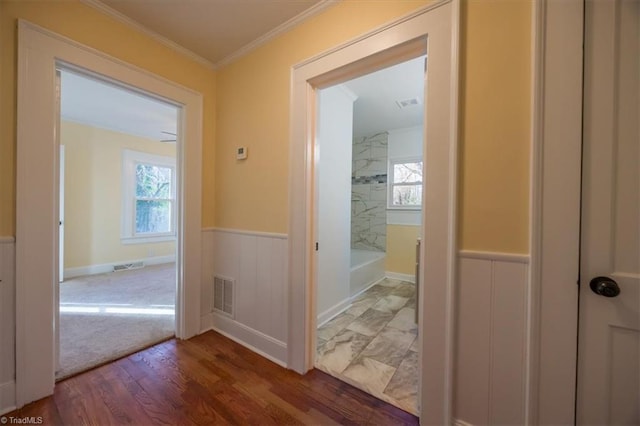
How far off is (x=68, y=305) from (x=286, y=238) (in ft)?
9.81

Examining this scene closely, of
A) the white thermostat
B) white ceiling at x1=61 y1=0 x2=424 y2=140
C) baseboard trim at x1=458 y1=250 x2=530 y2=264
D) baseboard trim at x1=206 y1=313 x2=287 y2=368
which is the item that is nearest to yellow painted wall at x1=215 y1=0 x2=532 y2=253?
baseboard trim at x1=458 y1=250 x2=530 y2=264

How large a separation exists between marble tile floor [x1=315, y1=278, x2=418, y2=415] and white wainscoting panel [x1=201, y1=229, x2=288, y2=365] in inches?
17.8

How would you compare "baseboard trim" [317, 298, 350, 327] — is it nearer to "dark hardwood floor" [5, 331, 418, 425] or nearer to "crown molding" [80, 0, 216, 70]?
"dark hardwood floor" [5, 331, 418, 425]

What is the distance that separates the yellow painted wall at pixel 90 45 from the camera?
1.38m

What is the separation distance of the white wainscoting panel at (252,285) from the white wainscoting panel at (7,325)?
1.14m

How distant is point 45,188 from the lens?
151cm

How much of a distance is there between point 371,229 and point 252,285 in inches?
120

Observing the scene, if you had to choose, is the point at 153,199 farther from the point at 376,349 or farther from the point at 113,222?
the point at 376,349

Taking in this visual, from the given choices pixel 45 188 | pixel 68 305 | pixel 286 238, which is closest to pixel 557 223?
pixel 286 238

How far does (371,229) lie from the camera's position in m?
4.72

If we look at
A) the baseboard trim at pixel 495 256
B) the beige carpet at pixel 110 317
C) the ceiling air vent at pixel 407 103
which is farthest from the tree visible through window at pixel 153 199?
the baseboard trim at pixel 495 256

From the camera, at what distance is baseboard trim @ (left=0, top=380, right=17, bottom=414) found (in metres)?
1.37

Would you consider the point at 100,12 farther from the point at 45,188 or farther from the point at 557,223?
the point at 557,223

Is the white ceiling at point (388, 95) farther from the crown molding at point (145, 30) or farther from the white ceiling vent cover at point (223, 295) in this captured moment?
the white ceiling vent cover at point (223, 295)
